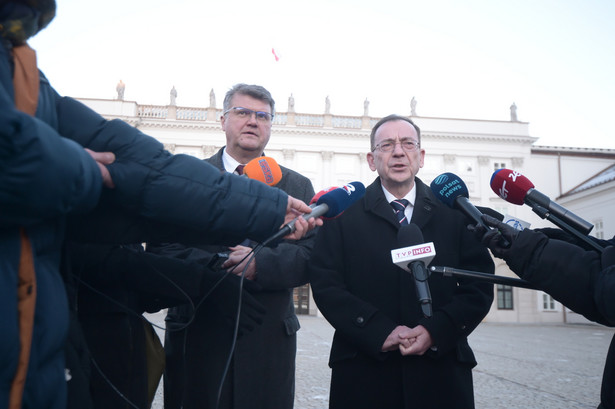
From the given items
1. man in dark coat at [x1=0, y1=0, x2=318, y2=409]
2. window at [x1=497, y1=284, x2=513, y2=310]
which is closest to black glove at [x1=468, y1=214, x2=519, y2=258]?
man in dark coat at [x1=0, y1=0, x2=318, y2=409]

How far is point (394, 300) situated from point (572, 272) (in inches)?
39.5

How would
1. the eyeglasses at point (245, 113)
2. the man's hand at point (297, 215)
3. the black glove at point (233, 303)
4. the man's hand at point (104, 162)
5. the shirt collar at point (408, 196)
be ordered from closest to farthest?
A: the man's hand at point (104, 162)
the man's hand at point (297, 215)
the black glove at point (233, 303)
the shirt collar at point (408, 196)
the eyeglasses at point (245, 113)

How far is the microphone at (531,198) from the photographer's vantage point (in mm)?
1873

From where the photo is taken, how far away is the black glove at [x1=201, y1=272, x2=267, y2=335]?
2168 millimetres

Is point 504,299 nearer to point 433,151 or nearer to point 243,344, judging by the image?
point 433,151

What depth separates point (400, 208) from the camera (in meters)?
2.86

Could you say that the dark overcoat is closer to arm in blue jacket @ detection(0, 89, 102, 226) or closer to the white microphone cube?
the white microphone cube

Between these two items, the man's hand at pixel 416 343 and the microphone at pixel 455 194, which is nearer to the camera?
the microphone at pixel 455 194

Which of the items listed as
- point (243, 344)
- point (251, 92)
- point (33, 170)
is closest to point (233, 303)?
point (243, 344)

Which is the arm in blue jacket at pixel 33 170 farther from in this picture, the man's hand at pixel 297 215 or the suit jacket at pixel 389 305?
the suit jacket at pixel 389 305

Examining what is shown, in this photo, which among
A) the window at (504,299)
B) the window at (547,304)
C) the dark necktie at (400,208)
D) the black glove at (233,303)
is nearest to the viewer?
the black glove at (233,303)

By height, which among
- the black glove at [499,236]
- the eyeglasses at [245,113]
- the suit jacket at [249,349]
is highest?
the eyeglasses at [245,113]

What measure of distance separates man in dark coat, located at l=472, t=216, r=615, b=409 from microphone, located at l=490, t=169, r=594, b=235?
100 mm

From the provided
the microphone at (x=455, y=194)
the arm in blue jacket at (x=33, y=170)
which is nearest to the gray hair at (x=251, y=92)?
the microphone at (x=455, y=194)
